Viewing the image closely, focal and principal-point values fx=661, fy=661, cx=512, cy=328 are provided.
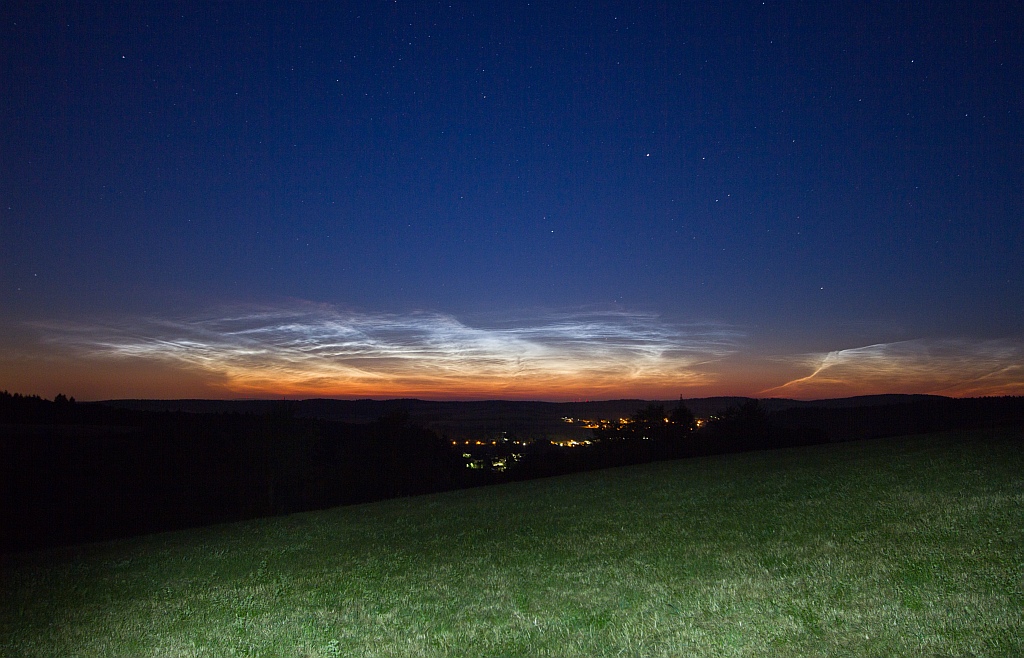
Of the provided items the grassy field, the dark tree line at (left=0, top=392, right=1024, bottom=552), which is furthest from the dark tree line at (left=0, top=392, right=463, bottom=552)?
the grassy field

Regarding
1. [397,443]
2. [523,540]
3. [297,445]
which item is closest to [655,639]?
[523,540]

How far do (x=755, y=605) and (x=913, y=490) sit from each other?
862 cm

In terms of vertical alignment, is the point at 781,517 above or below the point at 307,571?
above

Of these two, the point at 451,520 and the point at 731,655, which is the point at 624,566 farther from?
the point at 451,520

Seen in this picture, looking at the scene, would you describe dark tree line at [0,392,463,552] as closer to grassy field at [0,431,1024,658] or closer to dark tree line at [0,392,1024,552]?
dark tree line at [0,392,1024,552]

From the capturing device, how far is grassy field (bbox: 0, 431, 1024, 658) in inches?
356

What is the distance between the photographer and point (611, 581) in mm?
11617

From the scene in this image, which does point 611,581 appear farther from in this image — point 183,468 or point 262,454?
point 183,468

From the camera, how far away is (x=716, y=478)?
903 inches

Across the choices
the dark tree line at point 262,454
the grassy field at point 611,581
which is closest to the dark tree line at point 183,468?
the dark tree line at point 262,454

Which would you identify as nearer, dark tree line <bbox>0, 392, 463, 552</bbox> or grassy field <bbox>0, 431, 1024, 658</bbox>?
grassy field <bbox>0, 431, 1024, 658</bbox>

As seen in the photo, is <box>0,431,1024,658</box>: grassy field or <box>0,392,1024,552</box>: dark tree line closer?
<box>0,431,1024,658</box>: grassy field

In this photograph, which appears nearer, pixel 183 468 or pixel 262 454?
pixel 262 454

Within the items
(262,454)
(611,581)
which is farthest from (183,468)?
(611,581)
